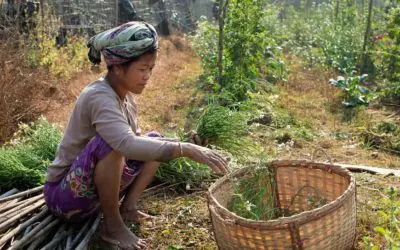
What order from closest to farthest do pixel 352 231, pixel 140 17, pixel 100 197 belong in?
1. pixel 352 231
2. pixel 100 197
3. pixel 140 17

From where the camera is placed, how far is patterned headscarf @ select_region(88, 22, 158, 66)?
2.39 meters

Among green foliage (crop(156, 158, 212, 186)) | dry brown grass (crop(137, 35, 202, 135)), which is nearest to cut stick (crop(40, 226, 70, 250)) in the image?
green foliage (crop(156, 158, 212, 186))

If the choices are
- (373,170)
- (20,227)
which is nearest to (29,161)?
(20,227)

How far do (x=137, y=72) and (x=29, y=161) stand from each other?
1.47 metres

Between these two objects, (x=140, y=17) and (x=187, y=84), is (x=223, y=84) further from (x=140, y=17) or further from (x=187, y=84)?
(x=140, y=17)

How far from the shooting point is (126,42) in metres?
2.38

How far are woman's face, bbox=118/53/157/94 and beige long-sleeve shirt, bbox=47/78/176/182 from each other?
0.09 m

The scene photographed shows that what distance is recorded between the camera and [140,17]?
37.0ft

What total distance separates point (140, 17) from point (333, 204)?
9.77 m

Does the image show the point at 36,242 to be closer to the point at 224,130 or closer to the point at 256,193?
the point at 256,193

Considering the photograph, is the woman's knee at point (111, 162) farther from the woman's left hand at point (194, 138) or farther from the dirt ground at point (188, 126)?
the woman's left hand at point (194, 138)

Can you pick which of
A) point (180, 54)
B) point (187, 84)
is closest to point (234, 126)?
point (187, 84)

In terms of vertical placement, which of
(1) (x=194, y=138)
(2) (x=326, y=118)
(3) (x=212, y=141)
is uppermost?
(1) (x=194, y=138)

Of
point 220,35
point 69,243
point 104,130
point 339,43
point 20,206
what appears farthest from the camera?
point 339,43
